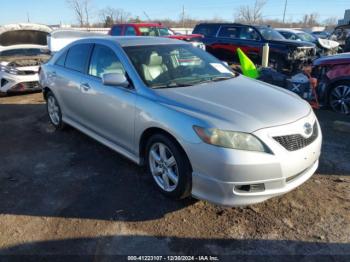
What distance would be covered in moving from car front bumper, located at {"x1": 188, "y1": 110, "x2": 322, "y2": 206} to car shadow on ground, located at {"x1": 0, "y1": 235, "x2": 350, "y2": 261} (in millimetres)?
385

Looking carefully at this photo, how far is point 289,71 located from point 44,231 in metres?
10.3

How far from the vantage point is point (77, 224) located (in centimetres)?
325

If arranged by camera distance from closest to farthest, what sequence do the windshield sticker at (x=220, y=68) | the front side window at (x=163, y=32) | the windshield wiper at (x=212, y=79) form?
the windshield wiper at (x=212, y=79), the windshield sticker at (x=220, y=68), the front side window at (x=163, y=32)

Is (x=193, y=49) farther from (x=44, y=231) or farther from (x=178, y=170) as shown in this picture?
(x=44, y=231)

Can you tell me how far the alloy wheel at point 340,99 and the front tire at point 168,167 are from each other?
188 inches

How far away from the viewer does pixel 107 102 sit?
13.6 feet

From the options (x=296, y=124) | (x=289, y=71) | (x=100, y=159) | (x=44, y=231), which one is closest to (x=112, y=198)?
(x=44, y=231)

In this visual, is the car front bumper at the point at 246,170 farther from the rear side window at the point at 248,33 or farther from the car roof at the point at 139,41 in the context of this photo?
the rear side window at the point at 248,33

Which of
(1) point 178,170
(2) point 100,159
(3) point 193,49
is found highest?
(3) point 193,49

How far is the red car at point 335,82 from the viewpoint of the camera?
667 centimetres

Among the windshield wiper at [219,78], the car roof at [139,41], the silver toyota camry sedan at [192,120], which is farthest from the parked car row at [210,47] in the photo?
the car roof at [139,41]

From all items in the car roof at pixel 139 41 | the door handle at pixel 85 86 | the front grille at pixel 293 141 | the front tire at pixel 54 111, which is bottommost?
the front tire at pixel 54 111

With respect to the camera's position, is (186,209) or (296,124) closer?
(296,124)

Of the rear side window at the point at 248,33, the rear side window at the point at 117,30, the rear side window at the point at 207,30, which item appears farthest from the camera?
the rear side window at the point at 117,30
